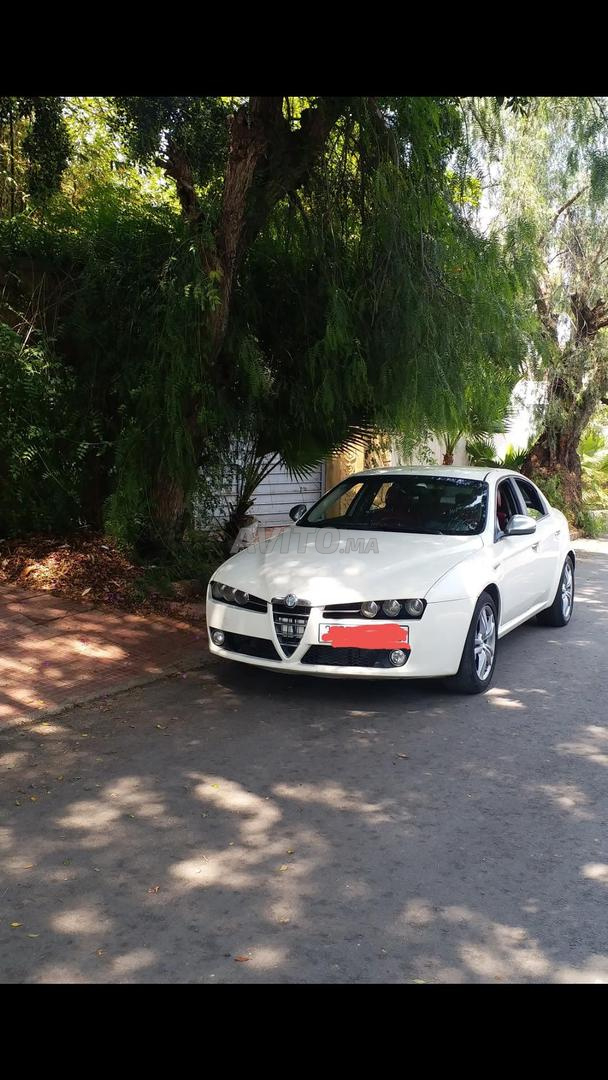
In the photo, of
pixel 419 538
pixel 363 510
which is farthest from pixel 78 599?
pixel 419 538

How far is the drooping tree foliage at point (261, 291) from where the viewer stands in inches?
328

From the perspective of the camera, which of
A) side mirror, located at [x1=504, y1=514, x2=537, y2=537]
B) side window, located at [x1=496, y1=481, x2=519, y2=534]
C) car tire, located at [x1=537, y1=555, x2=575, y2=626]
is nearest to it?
side mirror, located at [x1=504, y1=514, x2=537, y2=537]

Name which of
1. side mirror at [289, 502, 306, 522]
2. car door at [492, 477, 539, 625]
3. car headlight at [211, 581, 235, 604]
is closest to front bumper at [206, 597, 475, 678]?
car headlight at [211, 581, 235, 604]

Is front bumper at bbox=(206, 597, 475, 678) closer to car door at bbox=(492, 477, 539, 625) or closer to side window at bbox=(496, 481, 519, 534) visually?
car door at bbox=(492, 477, 539, 625)

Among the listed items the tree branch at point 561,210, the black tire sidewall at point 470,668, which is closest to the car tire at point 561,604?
the black tire sidewall at point 470,668

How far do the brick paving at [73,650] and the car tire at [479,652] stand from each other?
2104mm

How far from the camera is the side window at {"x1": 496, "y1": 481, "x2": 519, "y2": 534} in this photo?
7.97 meters

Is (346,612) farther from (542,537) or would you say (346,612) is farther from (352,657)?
(542,537)

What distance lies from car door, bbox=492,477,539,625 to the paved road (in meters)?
0.81

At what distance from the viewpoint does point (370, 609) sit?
6.28 m

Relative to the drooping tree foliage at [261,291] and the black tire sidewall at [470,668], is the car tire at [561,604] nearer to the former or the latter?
the drooping tree foliage at [261,291]

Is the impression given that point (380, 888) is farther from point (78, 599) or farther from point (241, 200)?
point (241, 200)

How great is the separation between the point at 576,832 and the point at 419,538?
3035 mm

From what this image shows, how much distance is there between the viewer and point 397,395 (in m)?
8.59
